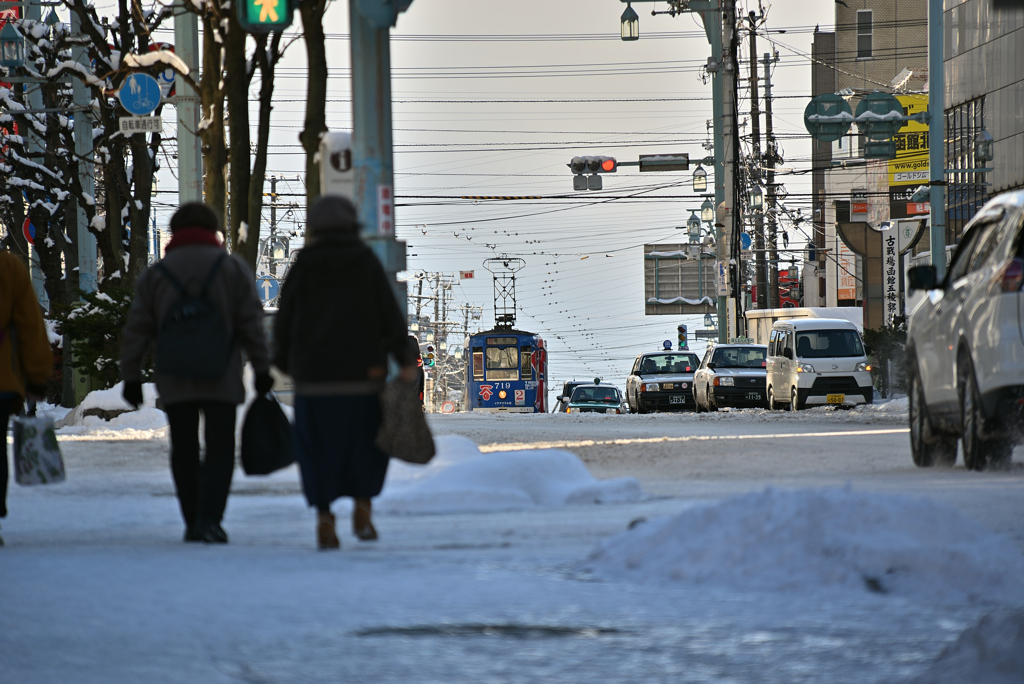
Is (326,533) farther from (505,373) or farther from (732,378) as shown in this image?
(505,373)

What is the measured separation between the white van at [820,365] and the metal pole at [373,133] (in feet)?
66.6

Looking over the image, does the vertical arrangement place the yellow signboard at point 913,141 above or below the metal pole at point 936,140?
above

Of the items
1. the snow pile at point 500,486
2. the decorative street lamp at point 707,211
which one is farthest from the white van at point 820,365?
the decorative street lamp at point 707,211

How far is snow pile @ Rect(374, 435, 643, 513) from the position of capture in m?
8.33

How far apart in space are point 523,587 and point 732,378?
2911 centimetres

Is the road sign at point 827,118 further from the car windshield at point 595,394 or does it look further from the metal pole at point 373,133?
the metal pole at point 373,133

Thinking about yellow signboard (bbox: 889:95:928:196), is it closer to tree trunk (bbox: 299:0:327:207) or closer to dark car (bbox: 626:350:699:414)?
dark car (bbox: 626:350:699:414)

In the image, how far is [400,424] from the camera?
655 centimetres

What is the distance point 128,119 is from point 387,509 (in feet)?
36.5

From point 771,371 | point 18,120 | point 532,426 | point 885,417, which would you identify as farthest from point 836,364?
point 18,120

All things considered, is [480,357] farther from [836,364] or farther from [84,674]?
[84,674]

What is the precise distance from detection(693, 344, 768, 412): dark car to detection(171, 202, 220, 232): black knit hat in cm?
2777

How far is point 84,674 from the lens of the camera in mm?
3973

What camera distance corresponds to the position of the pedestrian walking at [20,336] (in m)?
6.96
